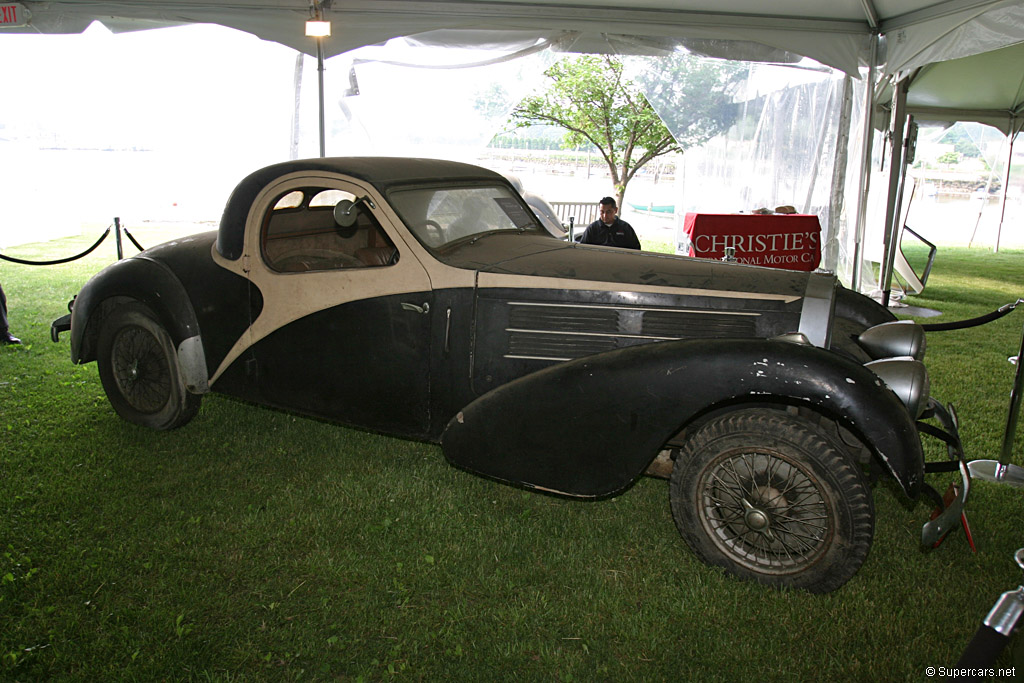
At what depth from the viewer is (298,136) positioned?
8.69 meters

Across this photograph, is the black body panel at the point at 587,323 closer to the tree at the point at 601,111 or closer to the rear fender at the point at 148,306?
the rear fender at the point at 148,306

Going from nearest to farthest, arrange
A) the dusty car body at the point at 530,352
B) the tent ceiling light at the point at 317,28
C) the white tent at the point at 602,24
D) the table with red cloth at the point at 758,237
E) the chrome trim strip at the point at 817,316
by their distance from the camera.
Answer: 1. the dusty car body at the point at 530,352
2. the chrome trim strip at the point at 817,316
3. the tent ceiling light at the point at 317,28
4. the white tent at the point at 602,24
5. the table with red cloth at the point at 758,237

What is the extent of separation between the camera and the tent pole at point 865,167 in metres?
8.14

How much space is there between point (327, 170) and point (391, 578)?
215 cm

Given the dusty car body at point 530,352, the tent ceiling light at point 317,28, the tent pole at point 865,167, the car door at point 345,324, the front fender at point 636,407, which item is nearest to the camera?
the front fender at point 636,407

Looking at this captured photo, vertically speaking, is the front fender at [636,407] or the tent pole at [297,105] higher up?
the tent pole at [297,105]

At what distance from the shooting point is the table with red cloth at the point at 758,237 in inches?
325

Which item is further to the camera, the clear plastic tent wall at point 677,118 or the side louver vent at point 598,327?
the clear plastic tent wall at point 677,118

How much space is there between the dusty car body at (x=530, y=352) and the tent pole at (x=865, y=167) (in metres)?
5.47

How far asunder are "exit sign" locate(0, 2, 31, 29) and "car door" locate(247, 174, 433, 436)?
17.8 ft

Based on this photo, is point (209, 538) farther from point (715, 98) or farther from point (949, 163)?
point (949, 163)

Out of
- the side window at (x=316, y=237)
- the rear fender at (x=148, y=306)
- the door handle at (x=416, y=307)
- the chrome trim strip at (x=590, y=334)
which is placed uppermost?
the side window at (x=316, y=237)

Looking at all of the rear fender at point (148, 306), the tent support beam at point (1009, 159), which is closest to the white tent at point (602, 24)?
the rear fender at point (148, 306)

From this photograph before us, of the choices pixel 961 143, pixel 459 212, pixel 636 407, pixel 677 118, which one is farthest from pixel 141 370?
pixel 961 143
